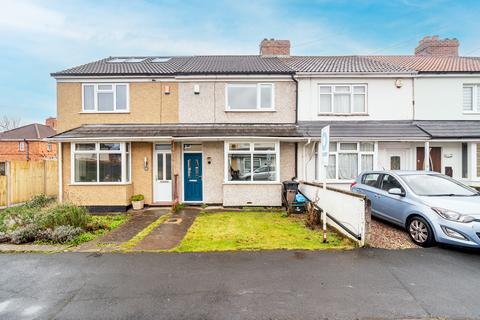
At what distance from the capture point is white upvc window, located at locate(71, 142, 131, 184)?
10297 mm

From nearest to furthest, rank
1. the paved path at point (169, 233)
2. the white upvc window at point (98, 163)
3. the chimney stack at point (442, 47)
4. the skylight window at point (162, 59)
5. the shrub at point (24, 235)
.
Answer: the paved path at point (169, 233) < the shrub at point (24, 235) < the white upvc window at point (98, 163) < the skylight window at point (162, 59) < the chimney stack at point (442, 47)

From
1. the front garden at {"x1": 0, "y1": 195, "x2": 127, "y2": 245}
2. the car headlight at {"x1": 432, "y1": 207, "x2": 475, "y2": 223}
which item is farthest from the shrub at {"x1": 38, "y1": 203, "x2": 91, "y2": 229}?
the car headlight at {"x1": 432, "y1": 207, "x2": 475, "y2": 223}

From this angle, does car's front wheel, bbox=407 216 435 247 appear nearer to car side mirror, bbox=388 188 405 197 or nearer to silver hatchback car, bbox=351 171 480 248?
silver hatchback car, bbox=351 171 480 248

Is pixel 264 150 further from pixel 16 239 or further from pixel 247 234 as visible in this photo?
pixel 16 239

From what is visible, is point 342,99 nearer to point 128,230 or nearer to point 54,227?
point 128,230

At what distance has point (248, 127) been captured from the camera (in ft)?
36.6

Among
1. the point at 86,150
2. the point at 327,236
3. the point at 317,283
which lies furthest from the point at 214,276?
the point at 86,150

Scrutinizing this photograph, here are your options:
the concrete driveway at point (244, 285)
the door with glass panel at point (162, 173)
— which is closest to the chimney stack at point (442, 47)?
Answer: the concrete driveway at point (244, 285)

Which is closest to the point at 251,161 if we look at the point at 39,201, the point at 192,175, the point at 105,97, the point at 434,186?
the point at 192,175

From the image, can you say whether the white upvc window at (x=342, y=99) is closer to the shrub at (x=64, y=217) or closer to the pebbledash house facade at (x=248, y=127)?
the pebbledash house facade at (x=248, y=127)

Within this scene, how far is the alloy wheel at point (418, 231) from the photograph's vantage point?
5.79m

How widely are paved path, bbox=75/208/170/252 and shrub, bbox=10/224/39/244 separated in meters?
1.47

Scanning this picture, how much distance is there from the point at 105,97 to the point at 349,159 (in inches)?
443

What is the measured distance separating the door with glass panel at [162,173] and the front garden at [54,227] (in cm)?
326
